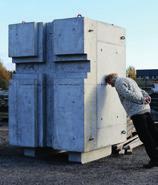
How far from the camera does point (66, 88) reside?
870cm

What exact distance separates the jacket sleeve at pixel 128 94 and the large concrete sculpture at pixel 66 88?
17.7 inches

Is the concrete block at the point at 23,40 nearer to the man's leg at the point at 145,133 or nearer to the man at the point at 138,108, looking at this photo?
the man at the point at 138,108

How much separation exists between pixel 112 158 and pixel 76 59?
2015 mm

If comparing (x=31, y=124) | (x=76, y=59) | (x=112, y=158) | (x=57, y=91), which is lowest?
(x=112, y=158)

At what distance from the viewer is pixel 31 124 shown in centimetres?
915

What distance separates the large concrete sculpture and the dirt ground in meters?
0.30

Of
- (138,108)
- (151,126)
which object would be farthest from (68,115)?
(151,126)

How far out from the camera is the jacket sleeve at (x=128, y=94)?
28.3ft

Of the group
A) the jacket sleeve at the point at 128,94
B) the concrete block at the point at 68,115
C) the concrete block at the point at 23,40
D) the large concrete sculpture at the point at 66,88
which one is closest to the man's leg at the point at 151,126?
the jacket sleeve at the point at 128,94

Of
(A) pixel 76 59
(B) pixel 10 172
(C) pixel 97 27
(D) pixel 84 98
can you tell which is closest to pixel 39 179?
(B) pixel 10 172

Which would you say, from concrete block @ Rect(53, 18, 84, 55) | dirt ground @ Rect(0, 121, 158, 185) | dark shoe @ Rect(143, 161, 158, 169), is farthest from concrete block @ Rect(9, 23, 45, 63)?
dark shoe @ Rect(143, 161, 158, 169)

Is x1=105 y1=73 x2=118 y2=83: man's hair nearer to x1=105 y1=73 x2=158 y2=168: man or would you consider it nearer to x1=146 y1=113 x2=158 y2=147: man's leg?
x1=105 y1=73 x2=158 y2=168: man

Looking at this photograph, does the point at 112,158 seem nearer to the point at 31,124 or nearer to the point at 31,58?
the point at 31,124

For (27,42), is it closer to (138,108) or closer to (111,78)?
(111,78)
